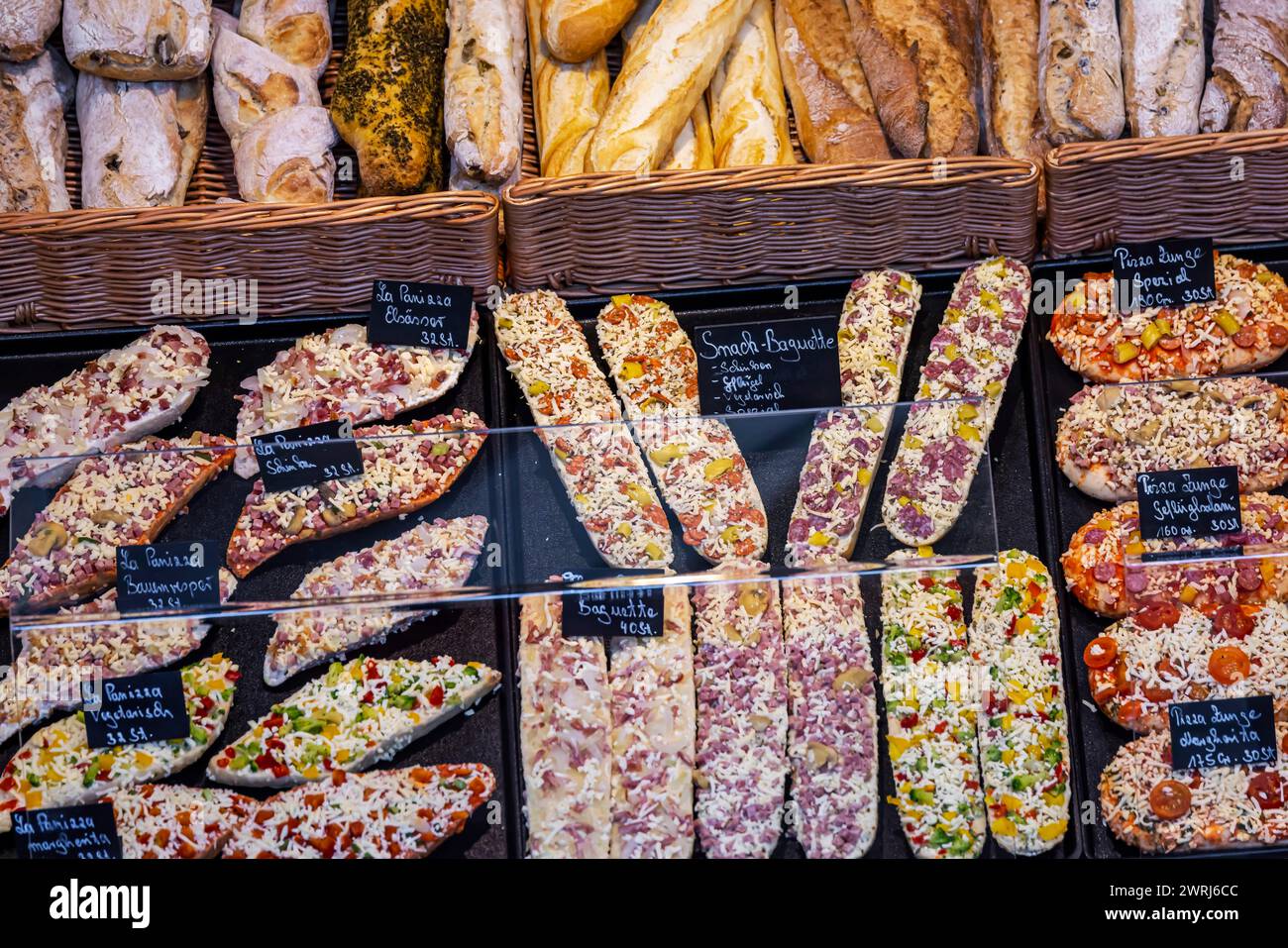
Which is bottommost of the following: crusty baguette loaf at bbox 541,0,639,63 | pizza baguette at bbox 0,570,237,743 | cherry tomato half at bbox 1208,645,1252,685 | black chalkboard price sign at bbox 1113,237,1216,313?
cherry tomato half at bbox 1208,645,1252,685

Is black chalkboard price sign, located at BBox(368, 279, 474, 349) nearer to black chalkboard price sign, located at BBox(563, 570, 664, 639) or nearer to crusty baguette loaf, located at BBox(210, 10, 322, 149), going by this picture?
crusty baguette loaf, located at BBox(210, 10, 322, 149)

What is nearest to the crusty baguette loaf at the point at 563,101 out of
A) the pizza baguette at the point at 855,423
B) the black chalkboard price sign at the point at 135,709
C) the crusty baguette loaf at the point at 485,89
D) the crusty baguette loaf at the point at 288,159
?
the crusty baguette loaf at the point at 485,89

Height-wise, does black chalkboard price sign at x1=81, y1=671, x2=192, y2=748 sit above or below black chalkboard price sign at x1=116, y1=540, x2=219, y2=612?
below

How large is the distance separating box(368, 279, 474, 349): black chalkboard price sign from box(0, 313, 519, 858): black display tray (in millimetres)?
95

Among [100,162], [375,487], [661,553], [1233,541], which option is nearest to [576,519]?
[661,553]

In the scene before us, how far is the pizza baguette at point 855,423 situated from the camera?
2.44m

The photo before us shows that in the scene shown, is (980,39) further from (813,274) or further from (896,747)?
(896,747)

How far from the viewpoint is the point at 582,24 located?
3133 millimetres

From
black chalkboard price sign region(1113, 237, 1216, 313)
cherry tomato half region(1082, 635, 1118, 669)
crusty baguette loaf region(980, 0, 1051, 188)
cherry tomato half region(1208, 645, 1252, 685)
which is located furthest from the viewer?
crusty baguette loaf region(980, 0, 1051, 188)

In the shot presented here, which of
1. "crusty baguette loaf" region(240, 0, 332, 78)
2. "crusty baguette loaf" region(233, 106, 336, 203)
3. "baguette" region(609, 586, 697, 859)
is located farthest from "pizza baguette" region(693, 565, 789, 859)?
"crusty baguette loaf" region(240, 0, 332, 78)

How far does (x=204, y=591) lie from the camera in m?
2.45

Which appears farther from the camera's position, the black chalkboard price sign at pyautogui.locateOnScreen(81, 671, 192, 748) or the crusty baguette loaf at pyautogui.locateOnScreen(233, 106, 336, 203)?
the crusty baguette loaf at pyautogui.locateOnScreen(233, 106, 336, 203)

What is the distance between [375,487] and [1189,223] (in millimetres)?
1915

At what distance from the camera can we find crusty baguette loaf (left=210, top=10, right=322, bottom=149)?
3.14m
